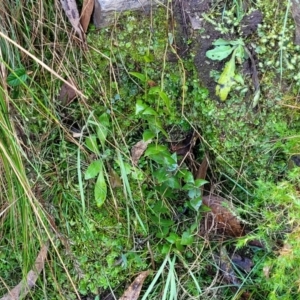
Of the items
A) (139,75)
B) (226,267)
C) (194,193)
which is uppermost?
(139,75)

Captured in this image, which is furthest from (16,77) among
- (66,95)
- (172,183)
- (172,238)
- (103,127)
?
(172,238)

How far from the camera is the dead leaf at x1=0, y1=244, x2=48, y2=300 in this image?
4.75 ft

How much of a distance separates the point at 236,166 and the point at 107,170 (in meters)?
0.42

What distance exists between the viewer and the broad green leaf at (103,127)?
1416mm

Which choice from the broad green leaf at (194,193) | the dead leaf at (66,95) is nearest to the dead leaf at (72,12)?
the dead leaf at (66,95)

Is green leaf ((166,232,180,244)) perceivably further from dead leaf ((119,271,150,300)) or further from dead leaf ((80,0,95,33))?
dead leaf ((80,0,95,33))

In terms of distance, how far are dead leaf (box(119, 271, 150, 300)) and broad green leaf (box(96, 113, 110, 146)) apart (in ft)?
1.48

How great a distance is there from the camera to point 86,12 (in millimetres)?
1419

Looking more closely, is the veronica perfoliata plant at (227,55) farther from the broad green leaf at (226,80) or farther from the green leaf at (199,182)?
the green leaf at (199,182)

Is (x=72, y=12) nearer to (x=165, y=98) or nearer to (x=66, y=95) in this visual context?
(x=66, y=95)

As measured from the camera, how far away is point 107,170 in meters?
1.47

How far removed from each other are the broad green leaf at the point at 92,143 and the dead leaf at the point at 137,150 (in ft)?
0.42

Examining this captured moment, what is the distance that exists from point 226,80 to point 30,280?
894 millimetres

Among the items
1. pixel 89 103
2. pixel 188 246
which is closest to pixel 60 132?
pixel 89 103
